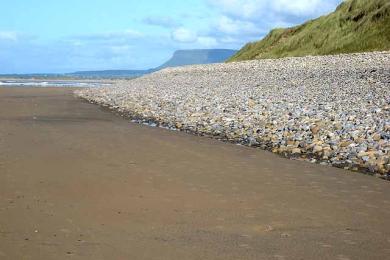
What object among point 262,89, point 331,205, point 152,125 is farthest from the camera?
point 262,89

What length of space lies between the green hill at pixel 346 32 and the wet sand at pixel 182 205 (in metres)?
45.2

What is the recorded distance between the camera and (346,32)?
60031 mm

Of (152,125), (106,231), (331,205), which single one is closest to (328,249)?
(331,205)

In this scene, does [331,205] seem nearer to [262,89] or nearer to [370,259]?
[370,259]

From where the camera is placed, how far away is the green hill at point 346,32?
5478 cm

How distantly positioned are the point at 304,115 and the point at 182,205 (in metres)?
9.21

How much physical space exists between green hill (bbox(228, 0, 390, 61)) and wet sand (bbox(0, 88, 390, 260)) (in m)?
45.2

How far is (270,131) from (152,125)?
5.12 m

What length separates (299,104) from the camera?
18.6m

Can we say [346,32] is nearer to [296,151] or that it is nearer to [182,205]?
[296,151]

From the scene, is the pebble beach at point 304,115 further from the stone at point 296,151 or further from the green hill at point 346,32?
the green hill at point 346,32

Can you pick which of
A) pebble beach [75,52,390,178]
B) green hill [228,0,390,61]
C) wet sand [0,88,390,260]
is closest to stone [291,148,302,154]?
pebble beach [75,52,390,178]

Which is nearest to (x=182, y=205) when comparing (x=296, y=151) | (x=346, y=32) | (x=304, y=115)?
(x=296, y=151)

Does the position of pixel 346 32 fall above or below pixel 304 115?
above
